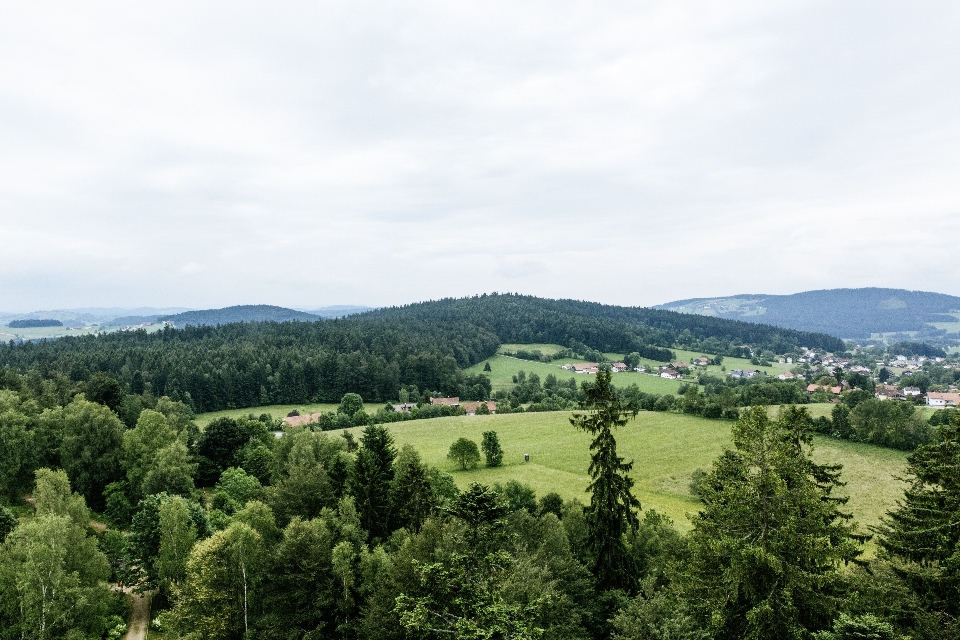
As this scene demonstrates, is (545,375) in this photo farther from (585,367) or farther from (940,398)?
(940,398)

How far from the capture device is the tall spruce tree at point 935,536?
1694 cm

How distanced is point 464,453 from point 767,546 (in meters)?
49.0

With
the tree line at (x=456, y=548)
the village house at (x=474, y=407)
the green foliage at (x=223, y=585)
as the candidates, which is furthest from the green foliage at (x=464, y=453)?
the village house at (x=474, y=407)

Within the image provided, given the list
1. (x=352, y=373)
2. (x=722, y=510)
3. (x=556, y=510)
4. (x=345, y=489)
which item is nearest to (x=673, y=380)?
(x=352, y=373)

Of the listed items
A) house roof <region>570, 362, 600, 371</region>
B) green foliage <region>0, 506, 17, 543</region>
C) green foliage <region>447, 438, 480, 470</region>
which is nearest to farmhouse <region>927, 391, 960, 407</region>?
house roof <region>570, 362, 600, 371</region>

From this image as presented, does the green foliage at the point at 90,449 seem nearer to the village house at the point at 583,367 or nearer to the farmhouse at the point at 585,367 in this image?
the farmhouse at the point at 585,367

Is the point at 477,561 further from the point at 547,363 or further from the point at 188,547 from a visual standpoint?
the point at 547,363

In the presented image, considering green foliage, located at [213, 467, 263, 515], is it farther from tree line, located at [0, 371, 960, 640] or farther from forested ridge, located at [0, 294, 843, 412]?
forested ridge, located at [0, 294, 843, 412]

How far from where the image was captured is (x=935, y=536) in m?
17.8

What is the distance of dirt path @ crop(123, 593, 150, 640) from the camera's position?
111 feet

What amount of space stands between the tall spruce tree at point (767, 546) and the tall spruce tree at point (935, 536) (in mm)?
2556

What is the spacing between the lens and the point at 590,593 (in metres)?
25.5

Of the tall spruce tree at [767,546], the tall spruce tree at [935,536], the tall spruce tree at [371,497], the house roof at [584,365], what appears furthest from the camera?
the house roof at [584,365]

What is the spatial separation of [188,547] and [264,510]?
21.1 feet
